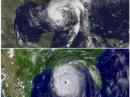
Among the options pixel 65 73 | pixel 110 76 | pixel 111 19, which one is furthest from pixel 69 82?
pixel 111 19

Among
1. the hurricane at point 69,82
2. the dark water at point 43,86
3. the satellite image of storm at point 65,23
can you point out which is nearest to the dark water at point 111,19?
the satellite image of storm at point 65,23

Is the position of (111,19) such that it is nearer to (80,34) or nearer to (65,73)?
(80,34)

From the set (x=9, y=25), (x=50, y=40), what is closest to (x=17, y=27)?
(x=9, y=25)

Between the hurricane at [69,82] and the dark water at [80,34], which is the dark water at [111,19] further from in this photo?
the hurricane at [69,82]

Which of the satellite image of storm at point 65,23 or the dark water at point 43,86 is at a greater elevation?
the satellite image of storm at point 65,23

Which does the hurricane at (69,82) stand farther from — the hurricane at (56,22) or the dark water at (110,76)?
the hurricane at (56,22)

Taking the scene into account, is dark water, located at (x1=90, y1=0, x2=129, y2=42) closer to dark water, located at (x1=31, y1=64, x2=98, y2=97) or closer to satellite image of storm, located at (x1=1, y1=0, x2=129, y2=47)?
satellite image of storm, located at (x1=1, y1=0, x2=129, y2=47)

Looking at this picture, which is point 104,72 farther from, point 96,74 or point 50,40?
point 50,40
